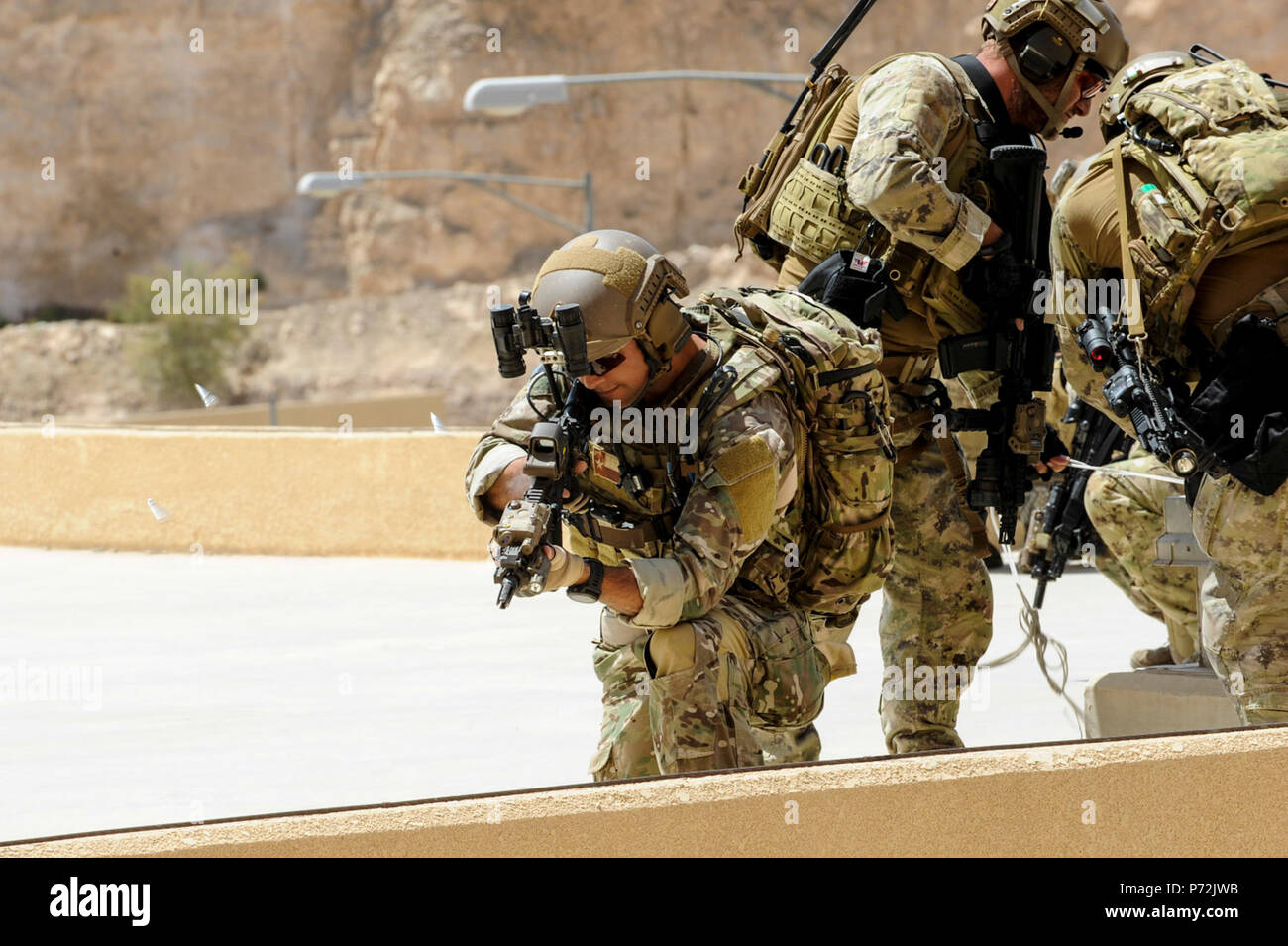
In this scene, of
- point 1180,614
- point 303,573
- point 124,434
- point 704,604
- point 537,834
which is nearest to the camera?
point 537,834

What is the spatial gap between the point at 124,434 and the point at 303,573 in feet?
5.22

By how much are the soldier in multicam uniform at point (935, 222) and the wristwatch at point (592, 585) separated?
1575mm

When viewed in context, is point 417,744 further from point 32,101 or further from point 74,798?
point 32,101

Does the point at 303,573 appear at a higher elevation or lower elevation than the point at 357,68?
lower

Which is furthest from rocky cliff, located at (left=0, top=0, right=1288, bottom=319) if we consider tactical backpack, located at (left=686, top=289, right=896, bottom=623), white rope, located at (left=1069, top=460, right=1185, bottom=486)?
tactical backpack, located at (left=686, top=289, right=896, bottom=623)

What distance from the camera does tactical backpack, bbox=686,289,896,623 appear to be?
387 centimetres

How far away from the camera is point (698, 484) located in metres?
3.51

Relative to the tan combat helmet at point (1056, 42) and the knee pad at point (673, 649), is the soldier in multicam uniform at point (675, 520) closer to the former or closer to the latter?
the knee pad at point (673, 649)

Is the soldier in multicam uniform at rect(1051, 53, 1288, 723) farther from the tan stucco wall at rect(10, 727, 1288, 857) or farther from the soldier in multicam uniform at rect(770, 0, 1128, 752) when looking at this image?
the tan stucco wall at rect(10, 727, 1288, 857)

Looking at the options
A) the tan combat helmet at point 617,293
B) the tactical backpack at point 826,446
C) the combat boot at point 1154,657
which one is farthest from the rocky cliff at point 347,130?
the tan combat helmet at point 617,293

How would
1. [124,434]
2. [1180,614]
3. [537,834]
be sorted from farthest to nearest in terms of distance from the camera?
[124,434]
[1180,614]
[537,834]

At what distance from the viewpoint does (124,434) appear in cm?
1030

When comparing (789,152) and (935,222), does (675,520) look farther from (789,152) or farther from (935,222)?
(789,152)
